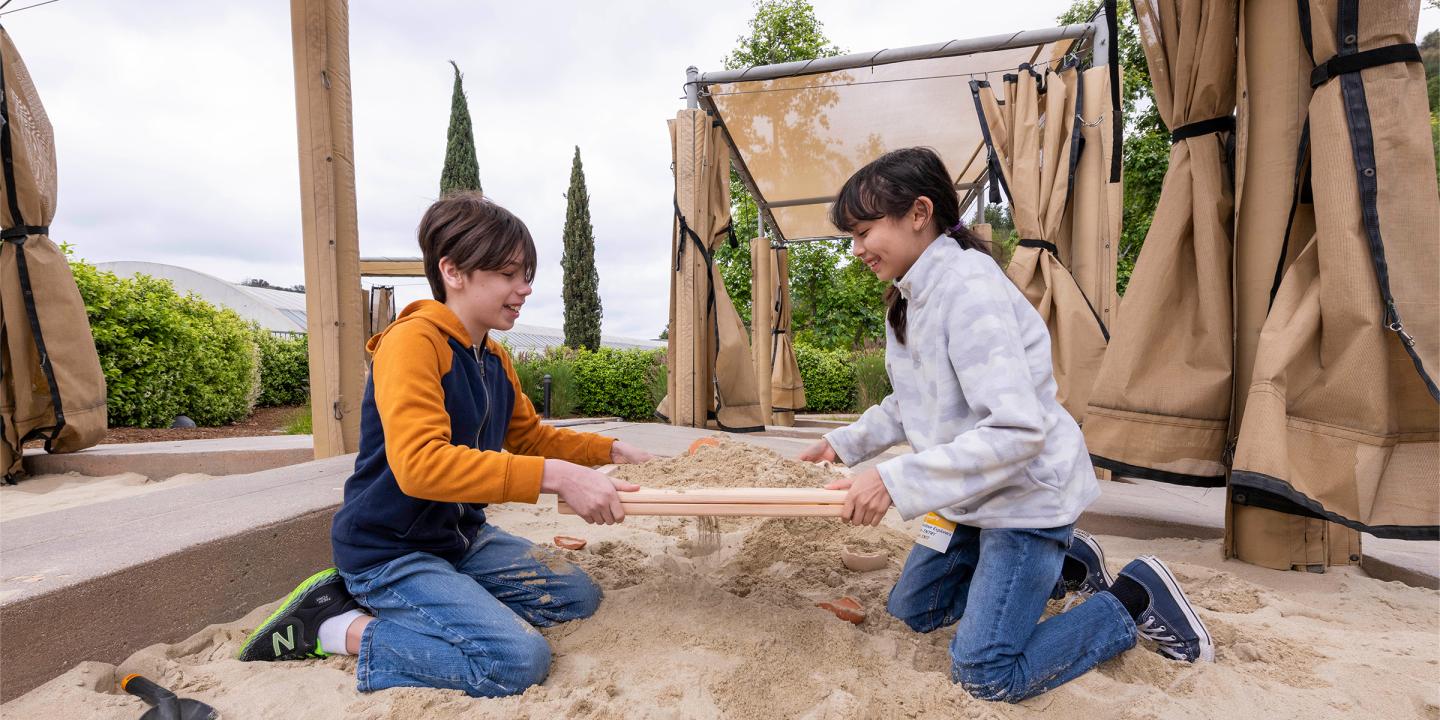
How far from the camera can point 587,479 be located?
4.98 feet

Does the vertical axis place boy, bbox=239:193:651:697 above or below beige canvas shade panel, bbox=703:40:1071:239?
below

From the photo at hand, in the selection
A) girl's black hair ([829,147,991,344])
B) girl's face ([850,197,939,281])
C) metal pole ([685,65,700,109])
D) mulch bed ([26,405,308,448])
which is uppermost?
metal pole ([685,65,700,109])

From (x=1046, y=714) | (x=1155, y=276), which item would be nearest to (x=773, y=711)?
(x=1046, y=714)

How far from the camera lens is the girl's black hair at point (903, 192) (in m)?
1.63

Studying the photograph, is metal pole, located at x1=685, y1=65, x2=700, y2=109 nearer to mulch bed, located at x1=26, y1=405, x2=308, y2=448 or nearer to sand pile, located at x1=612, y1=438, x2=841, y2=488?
sand pile, located at x1=612, y1=438, x2=841, y2=488

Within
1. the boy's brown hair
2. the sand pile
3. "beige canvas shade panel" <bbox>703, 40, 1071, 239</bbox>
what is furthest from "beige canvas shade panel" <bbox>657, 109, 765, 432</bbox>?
the boy's brown hair

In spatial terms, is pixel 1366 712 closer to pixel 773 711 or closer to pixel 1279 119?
pixel 773 711

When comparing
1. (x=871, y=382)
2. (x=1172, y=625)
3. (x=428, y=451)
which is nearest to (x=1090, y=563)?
(x=1172, y=625)

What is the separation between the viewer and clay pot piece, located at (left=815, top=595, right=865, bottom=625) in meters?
1.73

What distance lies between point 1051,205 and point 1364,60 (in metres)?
1.83

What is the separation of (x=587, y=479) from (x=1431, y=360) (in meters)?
2.08

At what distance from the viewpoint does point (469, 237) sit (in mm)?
1686

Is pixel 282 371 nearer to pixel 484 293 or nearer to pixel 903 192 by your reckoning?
pixel 484 293

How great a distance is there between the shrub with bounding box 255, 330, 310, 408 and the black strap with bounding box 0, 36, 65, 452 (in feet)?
22.6
